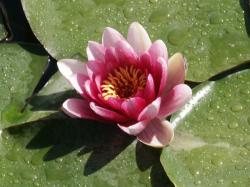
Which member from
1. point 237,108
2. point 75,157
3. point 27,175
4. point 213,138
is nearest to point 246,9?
point 237,108

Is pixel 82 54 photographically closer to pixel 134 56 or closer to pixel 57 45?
pixel 57 45

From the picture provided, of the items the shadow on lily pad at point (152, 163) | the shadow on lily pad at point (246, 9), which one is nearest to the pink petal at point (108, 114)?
the shadow on lily pad at point (152, 163)

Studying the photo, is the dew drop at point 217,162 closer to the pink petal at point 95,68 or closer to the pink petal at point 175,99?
the pink petal at point 175,99

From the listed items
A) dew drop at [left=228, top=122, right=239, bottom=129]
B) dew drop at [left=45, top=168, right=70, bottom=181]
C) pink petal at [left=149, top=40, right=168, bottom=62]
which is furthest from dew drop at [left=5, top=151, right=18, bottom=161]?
dew drop at [left=228, top=122, right=239, bottom=129]

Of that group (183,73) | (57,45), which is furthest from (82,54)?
(183,73)

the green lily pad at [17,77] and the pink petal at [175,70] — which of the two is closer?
the pink petal at [175,70]

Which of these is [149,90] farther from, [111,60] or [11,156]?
[11,156]
